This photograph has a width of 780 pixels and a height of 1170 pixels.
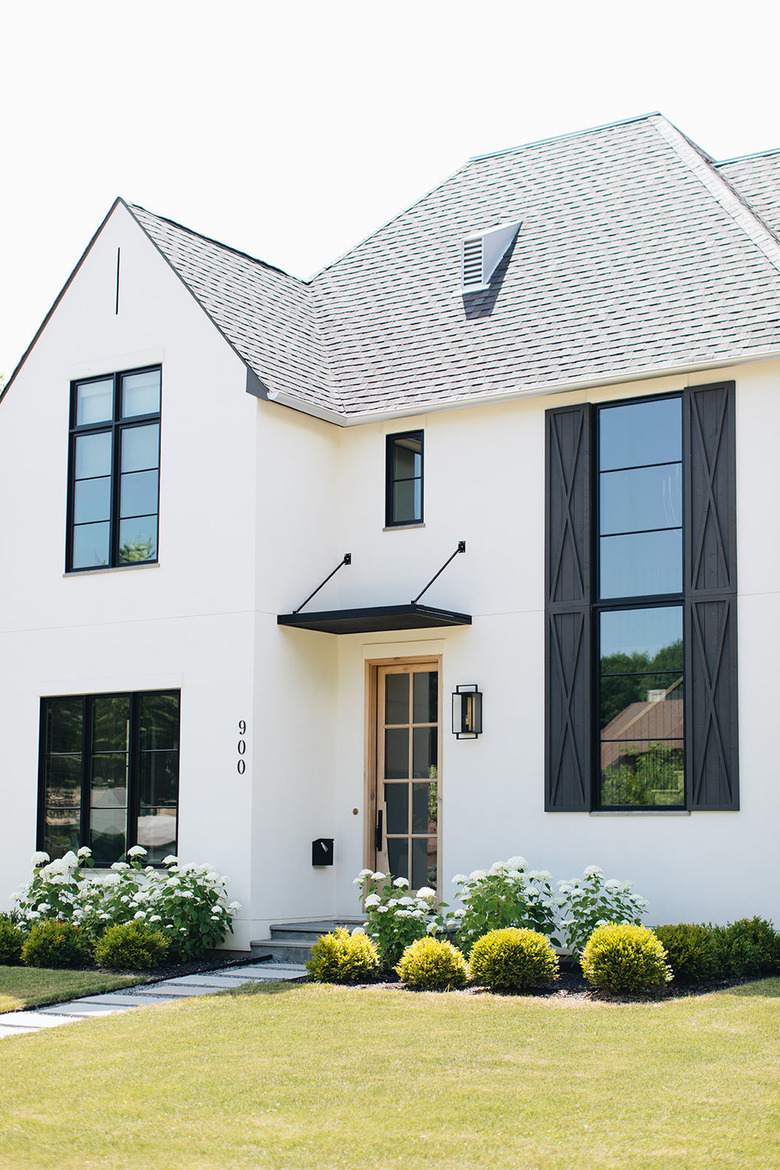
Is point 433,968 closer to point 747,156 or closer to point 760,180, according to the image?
point 760,180

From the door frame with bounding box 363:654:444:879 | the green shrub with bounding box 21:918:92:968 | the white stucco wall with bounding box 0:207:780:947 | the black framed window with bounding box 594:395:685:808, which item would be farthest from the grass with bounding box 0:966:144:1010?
the black framed window with bounding box 594:395:685:808

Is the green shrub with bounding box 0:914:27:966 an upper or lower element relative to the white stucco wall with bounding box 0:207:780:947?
lower

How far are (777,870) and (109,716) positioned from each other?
22.5ft

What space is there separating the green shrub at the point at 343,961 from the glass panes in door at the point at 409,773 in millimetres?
2454

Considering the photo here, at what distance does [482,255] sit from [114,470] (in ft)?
15.3

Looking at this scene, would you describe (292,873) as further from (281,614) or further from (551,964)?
(551,964)

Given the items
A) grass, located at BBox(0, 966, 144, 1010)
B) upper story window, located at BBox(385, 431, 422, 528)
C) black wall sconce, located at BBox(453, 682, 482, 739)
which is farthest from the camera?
upper story window, located at BBox(385, 431, 422, 528)

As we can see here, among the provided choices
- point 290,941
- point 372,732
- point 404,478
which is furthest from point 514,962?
point 404,478

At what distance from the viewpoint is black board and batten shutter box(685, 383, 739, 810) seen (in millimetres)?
11539

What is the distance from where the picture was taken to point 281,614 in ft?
43.5

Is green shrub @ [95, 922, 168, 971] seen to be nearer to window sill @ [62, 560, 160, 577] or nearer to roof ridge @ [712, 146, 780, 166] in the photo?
window sill @ [62, 560, 160, 577]

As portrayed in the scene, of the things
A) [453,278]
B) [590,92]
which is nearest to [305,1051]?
[453,278]

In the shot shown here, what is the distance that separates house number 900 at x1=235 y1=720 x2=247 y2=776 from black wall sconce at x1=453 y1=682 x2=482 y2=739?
204 centimetres

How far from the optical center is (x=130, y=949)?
11.5m
